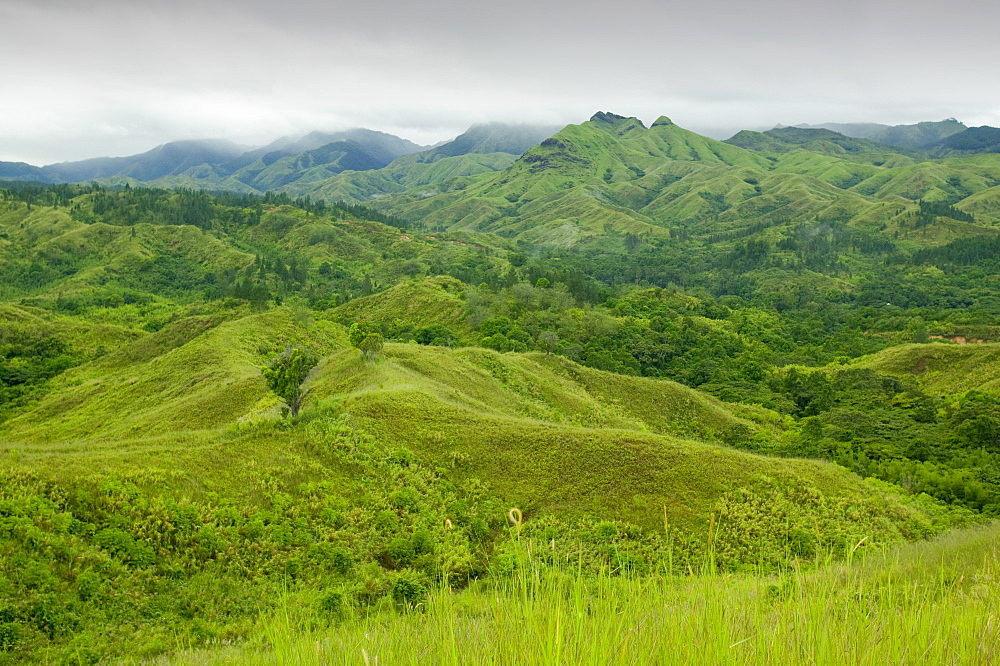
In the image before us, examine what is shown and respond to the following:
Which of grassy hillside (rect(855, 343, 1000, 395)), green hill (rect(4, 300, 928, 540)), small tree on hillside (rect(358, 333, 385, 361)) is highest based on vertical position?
small tree on hillside (rect(358, 333, 385, 361))

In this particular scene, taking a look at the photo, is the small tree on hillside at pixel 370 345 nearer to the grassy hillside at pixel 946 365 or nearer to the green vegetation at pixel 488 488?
the green vegetation at pixel 488 488

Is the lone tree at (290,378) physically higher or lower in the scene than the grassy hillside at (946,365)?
higher

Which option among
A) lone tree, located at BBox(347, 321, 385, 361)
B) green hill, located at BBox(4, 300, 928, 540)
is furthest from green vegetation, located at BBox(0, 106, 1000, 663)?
lone tree, located at BBox(347, 321, 385, 361)

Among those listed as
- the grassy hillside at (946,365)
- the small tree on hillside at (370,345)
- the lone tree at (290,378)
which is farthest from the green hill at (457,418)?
the grassy hillside at (946,365)

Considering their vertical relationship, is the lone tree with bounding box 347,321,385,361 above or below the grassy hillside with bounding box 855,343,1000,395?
above

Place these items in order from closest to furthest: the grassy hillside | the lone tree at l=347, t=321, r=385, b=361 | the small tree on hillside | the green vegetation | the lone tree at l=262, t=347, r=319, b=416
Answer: the green vegetation
the lone tree at l=262, t=347, r=319, b=416
the lone tree at l=347, t=321, r=385, b=361
the small tree on hillside
the grassy hillside

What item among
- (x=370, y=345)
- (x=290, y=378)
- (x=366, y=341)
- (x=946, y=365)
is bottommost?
(x=946, y=365)

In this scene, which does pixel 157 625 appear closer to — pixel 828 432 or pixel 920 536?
pixel 920 536

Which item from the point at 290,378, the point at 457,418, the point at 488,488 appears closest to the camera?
the point at 488,488

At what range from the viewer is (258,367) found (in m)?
60.5

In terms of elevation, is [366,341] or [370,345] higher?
[366,341]

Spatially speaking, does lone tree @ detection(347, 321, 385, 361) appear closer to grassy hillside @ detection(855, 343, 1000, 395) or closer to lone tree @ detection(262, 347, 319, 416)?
lone tree @ detection(262, 347, 319, 416)

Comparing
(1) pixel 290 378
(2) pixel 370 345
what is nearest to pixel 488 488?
(1) pixel 290 378

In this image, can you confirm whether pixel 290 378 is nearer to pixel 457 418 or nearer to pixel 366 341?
pixel 457 418
